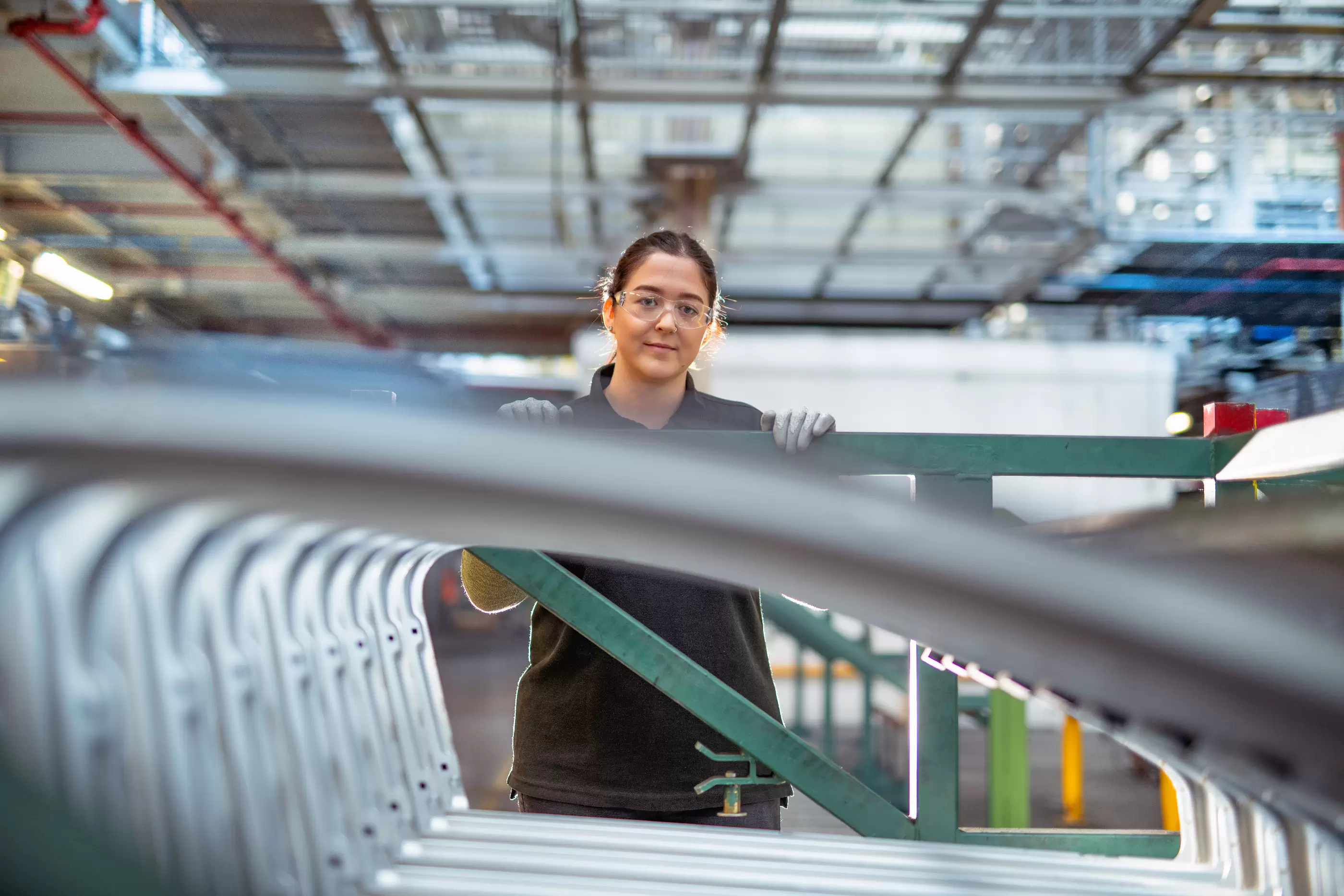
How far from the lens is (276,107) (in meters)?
6.15

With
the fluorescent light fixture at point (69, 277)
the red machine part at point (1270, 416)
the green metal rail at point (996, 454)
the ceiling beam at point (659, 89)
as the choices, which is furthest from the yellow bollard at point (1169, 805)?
the fluorescent light fixture at point (69, 277)

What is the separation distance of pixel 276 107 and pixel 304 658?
6.00 metres

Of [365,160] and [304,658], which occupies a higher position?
[365,160]

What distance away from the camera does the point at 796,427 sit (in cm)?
137

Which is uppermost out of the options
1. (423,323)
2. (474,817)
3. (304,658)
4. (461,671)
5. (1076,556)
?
(423,323)

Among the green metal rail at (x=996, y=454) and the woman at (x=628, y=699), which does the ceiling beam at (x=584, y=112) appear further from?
the green metal rail at (x=996, y=454)

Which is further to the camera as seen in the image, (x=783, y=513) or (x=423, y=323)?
(x=423, y=323)

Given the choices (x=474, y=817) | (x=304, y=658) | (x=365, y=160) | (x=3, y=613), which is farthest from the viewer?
(x=365, y=160)

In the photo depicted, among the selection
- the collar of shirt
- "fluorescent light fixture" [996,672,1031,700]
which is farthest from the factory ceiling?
"fluorescent light fixture" [996,672,1031,700]

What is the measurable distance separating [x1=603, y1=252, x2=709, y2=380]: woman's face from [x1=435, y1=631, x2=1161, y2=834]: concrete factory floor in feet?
7.27

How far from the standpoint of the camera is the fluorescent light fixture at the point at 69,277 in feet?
26.7

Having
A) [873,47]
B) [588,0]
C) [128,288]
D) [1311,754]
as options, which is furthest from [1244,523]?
[128,288]

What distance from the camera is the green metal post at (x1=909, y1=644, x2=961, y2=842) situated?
1.39m

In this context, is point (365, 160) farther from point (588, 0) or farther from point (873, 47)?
point (873, 47)
